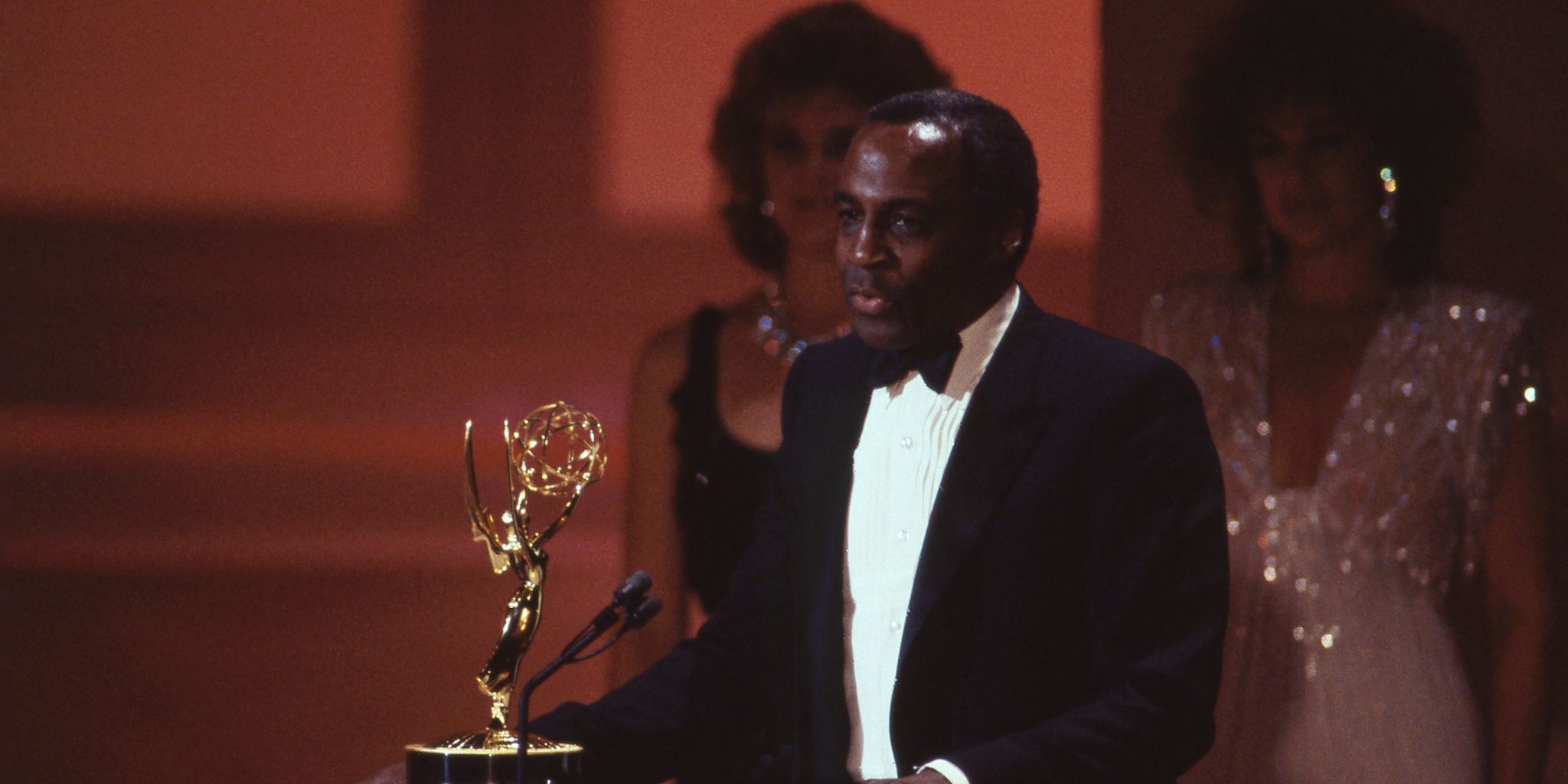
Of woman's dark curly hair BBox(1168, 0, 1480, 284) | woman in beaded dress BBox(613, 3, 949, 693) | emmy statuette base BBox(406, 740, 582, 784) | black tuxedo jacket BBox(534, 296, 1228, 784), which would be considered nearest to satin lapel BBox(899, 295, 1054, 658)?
black tuxedo jacket BBox(534, 296, 1228, 784)

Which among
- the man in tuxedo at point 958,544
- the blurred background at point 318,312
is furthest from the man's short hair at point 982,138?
the blurred background at point 318,312

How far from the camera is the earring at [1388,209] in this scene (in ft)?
10.4

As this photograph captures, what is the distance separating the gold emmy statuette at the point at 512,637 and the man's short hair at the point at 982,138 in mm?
510

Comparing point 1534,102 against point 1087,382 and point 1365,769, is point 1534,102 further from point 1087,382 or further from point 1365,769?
point 1087,382

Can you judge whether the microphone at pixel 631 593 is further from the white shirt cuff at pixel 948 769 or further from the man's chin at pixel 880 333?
the man's chin at pixel 880 333

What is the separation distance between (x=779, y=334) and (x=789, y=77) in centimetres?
50

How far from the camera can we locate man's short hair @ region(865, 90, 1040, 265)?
1891mm

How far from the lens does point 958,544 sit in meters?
1.80

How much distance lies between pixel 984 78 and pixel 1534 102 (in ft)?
3.46

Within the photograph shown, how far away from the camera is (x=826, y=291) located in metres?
3.19

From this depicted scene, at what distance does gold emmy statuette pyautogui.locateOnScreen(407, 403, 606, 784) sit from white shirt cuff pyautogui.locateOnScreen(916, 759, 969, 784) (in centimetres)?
37

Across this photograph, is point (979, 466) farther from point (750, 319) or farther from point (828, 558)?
point (750, 319)

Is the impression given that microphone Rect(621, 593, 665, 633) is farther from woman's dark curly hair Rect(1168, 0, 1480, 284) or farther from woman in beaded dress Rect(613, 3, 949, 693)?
woman's dark curly hair Rect(1168, 0, 1480, 284)

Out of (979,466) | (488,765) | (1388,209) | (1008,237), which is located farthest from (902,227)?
(1388,209)
